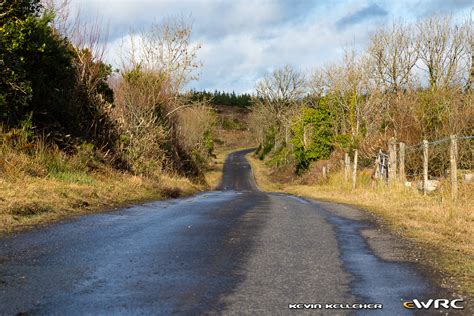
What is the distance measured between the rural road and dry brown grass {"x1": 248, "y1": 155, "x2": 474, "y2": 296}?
17.5 inches

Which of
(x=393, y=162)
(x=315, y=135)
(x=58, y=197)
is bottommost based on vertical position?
(x=58, y=197)

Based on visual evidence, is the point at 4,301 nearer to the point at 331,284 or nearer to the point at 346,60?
the point at 331,284

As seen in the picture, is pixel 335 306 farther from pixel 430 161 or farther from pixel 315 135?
pixel 315 135

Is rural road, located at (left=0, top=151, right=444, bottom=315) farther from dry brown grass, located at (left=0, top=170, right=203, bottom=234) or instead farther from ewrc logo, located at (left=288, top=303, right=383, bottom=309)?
dry brown grass, located at (left=0, top=170, right=203, bottom=234)

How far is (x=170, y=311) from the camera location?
434cm

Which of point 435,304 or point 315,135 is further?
point 315,135

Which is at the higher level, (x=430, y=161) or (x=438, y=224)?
(x=430, y=161)

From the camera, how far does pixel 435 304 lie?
4.75 m

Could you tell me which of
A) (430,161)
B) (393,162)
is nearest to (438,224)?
(393,162)

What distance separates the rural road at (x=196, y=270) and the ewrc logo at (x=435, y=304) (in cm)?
11

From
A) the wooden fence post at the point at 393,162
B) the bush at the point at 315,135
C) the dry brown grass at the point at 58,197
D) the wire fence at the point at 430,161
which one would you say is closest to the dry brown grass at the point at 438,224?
the wooden fence post at the point at 393,162

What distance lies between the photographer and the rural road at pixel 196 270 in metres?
4.59

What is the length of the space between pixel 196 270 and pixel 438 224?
6365mm

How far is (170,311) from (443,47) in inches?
1706
